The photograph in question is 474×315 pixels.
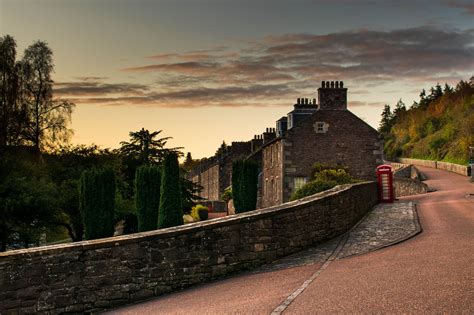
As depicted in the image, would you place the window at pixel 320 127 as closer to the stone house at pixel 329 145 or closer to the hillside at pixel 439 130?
the stone house at pixel 329 145

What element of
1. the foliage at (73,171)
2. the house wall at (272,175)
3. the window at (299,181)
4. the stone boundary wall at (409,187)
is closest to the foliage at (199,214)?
the house wall at (272,175)

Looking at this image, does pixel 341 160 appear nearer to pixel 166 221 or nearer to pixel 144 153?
pixel 144 153

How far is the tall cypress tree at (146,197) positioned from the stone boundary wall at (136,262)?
1793 centimetres

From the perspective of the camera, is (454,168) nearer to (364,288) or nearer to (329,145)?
(329,145)

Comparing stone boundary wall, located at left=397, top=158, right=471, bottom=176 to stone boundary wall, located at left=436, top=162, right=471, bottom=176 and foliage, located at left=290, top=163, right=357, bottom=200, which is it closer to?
stone boundary wall, located at left=436, top=162, right=471, bottom=176

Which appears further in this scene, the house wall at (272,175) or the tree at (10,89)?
the house wall at (272,175)

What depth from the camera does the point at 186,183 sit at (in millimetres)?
45812

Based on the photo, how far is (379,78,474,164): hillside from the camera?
67.2 m

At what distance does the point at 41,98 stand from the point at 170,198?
22.6 m

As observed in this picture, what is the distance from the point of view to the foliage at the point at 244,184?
126ft

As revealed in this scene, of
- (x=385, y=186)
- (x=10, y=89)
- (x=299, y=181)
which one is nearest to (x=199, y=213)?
(x=299, y=181)

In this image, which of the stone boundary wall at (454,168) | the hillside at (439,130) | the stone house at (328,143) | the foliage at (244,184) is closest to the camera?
the foliage at (244,184)

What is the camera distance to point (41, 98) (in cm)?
4812

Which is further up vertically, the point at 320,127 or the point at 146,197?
the point at 320,127
